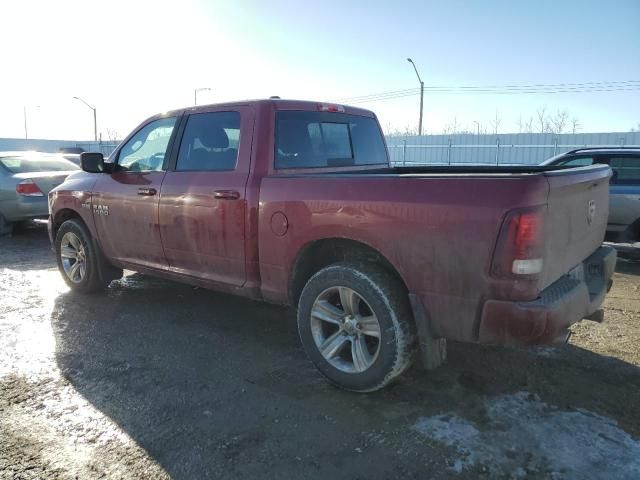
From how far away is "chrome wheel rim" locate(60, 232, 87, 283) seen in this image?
5562mm

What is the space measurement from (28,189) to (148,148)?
565 centimetres

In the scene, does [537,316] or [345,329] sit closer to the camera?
[537,316]

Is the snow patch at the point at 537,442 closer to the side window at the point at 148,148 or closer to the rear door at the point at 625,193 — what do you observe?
the side window at the point at 148,148

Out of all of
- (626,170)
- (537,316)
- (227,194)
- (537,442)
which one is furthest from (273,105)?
(626,170)

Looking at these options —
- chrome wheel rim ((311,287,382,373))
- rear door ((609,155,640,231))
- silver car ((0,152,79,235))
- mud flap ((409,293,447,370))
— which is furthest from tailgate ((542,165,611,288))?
silver car ((0,152,79,235))

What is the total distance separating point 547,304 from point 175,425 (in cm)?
219

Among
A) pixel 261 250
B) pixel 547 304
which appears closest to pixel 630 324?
pixel 547 304

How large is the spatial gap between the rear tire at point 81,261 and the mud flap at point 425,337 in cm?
373

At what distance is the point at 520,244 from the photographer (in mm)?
2566

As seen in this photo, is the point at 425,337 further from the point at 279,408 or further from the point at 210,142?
the point at 210,142

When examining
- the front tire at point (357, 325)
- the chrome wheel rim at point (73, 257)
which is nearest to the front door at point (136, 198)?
the chrome wheel rim at point (73, 257)

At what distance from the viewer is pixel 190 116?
447cm

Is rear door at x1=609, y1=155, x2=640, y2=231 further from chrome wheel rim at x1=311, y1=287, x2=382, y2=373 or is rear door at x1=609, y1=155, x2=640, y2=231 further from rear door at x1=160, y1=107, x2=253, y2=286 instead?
rear door at x1=160, y1=107, x2=253, y2=286

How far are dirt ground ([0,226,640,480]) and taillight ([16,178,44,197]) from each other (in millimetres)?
5220
